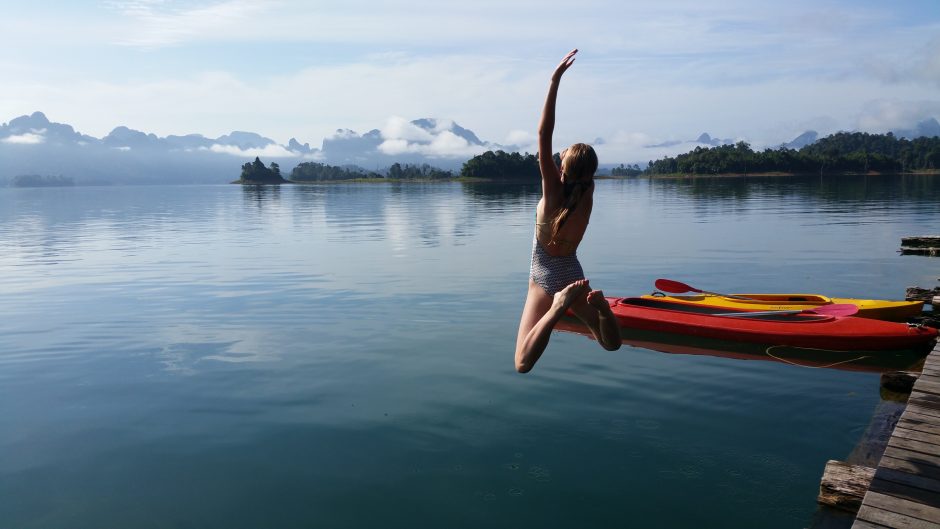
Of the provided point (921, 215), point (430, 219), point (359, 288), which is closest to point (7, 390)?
point (359, 288)

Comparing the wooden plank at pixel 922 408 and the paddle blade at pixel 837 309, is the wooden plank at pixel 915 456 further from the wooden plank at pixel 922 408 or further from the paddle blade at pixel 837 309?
the paddle blade at pixel 837 309

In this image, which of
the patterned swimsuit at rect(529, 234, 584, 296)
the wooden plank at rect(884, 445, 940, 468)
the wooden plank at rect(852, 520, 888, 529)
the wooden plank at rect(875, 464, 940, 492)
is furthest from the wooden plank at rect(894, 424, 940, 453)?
the patterned swimsuit at rect(529, 234, 584, 296)

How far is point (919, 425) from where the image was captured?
8.77 m

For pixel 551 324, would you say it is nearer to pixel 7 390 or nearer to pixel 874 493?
pixel 874 493

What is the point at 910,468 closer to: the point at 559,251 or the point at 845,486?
the point at 845,486

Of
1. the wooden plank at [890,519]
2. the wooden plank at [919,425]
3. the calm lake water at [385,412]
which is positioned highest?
the wooden plank at [919,425]

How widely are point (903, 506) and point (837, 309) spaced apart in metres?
12.0

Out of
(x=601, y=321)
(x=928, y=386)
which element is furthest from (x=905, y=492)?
(x=928, y=386)

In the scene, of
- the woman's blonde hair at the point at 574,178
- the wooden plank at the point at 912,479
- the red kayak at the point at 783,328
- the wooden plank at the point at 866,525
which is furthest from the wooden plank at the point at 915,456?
the red kayak at the point at 783,328

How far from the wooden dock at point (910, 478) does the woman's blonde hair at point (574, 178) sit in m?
4.17

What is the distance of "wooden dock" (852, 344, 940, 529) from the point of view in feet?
21.6

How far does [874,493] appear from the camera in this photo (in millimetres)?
7105

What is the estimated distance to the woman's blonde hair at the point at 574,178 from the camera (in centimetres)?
682

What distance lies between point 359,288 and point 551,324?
62.1 feet
